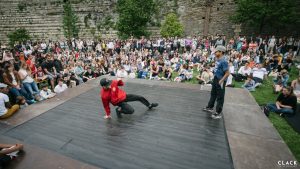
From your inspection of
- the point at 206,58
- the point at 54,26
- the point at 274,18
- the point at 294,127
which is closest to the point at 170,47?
the point at 206,58

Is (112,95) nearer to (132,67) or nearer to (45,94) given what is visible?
(45,94)

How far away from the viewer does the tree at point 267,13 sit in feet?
46.2

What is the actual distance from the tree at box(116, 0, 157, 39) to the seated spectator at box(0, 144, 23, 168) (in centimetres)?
1470

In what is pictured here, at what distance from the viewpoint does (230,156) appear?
3.36m

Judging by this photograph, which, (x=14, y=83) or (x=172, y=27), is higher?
(x=172, y=27)

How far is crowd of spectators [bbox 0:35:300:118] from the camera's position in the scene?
21.5ft

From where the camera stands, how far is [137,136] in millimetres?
4000

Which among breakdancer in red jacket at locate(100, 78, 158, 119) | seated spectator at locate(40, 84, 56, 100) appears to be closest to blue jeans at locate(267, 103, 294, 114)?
breakdancer in red jacket at locate(100, 78, 158, 119)

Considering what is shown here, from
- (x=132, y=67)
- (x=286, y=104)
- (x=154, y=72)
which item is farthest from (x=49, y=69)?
(x=286, y=104)

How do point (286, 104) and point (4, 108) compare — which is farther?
point (286, 104)

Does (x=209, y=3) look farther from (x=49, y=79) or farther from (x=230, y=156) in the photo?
(x=230, y=156)

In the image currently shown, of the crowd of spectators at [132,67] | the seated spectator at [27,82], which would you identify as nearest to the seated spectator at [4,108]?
the crowd of spectators at [132,67]

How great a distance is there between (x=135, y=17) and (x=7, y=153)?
15.0m

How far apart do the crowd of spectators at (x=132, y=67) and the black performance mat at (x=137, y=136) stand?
1.43 meters
